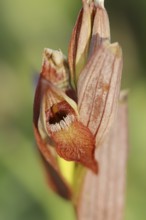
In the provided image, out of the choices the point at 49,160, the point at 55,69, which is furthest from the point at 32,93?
the point at 55,69

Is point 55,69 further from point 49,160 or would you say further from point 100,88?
point 49,160

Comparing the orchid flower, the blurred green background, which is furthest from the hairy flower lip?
the blurred green background

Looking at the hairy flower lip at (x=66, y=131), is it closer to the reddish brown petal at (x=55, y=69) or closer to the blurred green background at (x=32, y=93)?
the reddish brown petal at (x=55, y=69)

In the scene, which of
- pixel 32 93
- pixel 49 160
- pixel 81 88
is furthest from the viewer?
pixel 32 93

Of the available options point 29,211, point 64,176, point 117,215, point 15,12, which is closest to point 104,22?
point 64,176

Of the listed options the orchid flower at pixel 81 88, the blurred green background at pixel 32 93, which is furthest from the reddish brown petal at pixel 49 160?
the blurred green background at pixel 32 93
